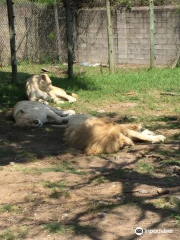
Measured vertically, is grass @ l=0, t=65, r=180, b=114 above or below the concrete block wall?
below

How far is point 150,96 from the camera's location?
36.9 ft

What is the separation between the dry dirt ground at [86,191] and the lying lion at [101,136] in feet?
0.41

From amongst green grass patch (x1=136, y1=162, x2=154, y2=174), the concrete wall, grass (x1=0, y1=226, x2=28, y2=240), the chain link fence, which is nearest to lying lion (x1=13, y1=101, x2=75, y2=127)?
green grass patch (x1=136, y1=162, x2=154, y2=174)

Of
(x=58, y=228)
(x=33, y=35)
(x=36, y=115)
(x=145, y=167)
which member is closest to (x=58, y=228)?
(x=58, y=228)

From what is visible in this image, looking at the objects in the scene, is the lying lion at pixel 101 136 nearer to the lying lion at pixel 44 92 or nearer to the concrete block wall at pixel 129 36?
the lying lion at pixel 44 92

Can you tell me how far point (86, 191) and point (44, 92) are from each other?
6.43m

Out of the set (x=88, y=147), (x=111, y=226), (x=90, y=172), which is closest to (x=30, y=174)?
(x=90, y=172)

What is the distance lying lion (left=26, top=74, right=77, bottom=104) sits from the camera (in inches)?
436

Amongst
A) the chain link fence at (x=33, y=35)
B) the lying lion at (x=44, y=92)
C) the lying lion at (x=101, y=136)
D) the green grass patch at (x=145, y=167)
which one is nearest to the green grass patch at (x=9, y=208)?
the green grass patch at (x=145, y=167)

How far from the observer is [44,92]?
444 inches

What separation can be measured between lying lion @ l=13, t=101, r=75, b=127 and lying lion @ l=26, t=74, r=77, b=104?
152cm

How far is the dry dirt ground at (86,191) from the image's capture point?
4.06 meters

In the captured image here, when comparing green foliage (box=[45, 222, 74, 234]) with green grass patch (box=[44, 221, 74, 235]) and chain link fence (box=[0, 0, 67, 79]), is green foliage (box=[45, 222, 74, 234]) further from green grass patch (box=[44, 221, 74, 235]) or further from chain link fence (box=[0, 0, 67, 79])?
chain link fence (box=[0, 0, 67, 79])

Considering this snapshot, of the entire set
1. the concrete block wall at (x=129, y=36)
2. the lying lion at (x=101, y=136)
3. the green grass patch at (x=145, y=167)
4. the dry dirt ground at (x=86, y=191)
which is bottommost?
the green grass patch at (x=145, y=167)
